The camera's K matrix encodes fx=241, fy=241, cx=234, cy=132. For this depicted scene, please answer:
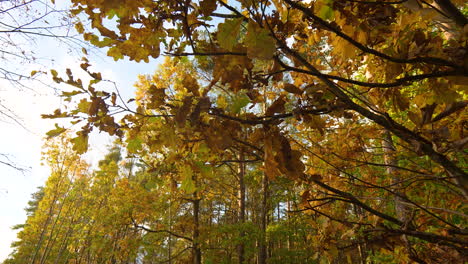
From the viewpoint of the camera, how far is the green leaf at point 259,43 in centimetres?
56

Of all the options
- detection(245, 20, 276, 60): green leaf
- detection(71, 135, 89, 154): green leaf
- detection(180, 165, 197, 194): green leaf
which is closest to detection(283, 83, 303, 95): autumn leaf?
detection(245, 20, 276, 60): green leaf

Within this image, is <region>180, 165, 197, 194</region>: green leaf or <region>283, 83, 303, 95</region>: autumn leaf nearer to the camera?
<region>283, 83, 303, 95</region>: autumn leaf

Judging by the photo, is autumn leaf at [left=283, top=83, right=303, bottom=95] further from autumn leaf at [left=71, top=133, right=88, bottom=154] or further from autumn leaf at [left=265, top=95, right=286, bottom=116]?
autumn leaf at [left=71, top=133, right=88, bottom=154]

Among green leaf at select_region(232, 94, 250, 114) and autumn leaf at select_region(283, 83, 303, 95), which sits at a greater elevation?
autumn leaf at select_region(283, 83, 303, 95)

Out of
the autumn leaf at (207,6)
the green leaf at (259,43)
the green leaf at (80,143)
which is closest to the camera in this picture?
the green leaf at (259,43)

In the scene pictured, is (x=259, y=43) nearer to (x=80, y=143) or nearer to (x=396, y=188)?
(x=80, y=143)

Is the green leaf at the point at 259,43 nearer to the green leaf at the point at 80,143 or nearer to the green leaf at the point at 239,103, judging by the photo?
the green leaf at the point at 239,103

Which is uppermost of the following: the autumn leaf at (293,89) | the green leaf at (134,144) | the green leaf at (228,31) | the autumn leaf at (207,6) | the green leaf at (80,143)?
the autumn leaf at (207,6)

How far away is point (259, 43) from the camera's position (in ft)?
1.87

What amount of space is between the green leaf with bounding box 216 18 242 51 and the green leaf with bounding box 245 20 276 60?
0.16 ft

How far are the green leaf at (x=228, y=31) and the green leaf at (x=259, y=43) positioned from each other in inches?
1.9

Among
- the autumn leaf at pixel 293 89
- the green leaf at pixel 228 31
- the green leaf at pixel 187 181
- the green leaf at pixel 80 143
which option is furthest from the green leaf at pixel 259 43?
→ the green leaf at pixel 80 143

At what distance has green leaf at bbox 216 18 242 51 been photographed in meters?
0.60

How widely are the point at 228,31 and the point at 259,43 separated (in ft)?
0.32
